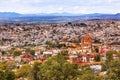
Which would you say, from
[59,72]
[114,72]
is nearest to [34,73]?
[59,72]

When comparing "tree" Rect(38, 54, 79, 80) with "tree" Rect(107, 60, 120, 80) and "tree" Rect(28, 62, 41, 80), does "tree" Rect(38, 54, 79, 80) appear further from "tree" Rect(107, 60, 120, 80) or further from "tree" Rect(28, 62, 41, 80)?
"tree" Rect(107, 60, 120, 80)

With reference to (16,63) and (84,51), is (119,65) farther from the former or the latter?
(84,51)

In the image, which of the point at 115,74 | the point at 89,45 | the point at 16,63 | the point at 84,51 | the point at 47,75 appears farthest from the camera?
the point at 89,45

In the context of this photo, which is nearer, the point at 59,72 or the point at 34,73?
the point at 59,72

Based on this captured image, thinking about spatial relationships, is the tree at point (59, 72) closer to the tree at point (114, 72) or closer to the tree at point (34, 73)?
the tree at point (34, 73)

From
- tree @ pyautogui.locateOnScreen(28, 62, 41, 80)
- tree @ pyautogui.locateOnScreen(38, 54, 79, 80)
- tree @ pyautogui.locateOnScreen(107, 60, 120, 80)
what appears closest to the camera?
tree @ pyautogui.locateOnScreen(107, 60, 120, 80)

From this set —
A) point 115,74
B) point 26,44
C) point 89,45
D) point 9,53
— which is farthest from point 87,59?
point 26,44

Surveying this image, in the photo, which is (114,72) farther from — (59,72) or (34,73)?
(34,73)

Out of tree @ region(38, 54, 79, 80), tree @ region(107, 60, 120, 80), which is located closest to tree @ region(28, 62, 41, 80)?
tree @ region(38, 54, 79, 80)

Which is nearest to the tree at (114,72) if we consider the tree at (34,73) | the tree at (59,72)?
the tree at (59,72)

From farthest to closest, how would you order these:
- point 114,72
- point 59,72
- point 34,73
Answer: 1. point 34,73
2. point 59,72
3. point 114,72

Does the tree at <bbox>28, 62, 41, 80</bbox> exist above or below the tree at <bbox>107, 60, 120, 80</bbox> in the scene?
below
